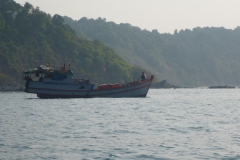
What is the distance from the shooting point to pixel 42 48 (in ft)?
515

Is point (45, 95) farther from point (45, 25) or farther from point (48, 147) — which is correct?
point (45, 25)

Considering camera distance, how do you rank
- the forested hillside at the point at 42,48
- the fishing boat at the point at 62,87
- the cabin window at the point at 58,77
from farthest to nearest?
1. the forested hillside at the point at 42,48
2. the cabin window at the point at 58,77
3. the fishing boat at the point at 62,87

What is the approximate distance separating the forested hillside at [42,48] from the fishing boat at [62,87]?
73.2 meters

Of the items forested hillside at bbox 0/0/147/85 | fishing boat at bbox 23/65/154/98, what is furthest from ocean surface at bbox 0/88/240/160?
forested hillside at bbox 0/0/147/85

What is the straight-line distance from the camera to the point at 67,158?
21.6m

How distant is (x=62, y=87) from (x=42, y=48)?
9279 centimetres

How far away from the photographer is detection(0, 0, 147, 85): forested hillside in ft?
483

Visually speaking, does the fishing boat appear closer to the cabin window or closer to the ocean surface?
the cabin window

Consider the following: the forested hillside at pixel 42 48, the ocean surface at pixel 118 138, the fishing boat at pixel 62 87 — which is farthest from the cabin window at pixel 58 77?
the forested hillside at pixel 42 48

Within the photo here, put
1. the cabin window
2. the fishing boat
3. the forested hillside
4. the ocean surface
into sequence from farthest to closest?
the forested hillside, the cabin window, the fishing boat, the ocean surface

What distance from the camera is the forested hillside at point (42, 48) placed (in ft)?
483

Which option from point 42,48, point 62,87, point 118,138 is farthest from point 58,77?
point 42,48

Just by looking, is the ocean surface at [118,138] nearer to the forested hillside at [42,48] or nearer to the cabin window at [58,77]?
the cabin window at [58,77]

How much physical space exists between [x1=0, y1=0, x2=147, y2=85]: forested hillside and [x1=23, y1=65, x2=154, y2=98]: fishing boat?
73.2 m
